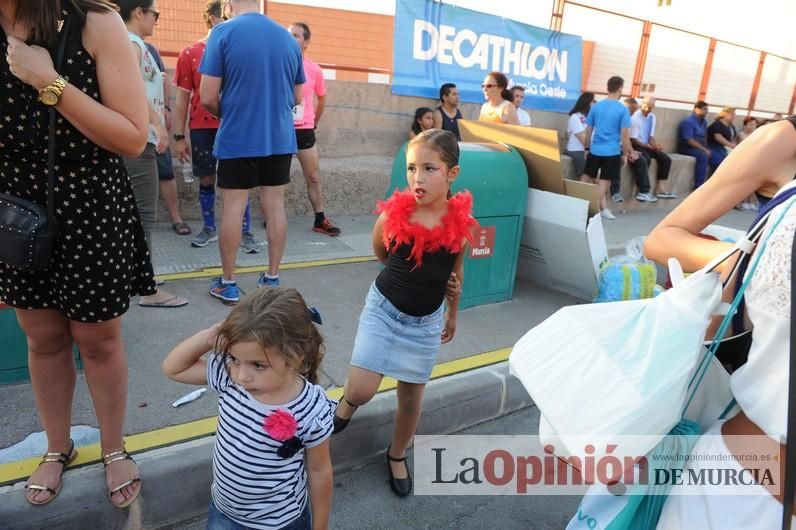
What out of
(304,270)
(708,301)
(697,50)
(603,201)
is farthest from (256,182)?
(697,50)

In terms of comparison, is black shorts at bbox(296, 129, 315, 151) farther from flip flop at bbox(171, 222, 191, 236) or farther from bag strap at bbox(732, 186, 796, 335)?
bag strap at bbox(732, 186, 796, 335)

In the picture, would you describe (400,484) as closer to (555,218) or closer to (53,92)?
(53,92)

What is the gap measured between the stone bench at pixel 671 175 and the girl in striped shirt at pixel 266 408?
8.03 metres

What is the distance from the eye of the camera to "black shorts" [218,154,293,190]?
3.75 meters

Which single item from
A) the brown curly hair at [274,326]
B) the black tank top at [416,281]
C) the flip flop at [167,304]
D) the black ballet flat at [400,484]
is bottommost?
the black ballet flat at [400,484]

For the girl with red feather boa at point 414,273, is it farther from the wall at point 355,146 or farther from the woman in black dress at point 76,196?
the wall at point 355,146

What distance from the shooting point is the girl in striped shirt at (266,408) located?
156cm

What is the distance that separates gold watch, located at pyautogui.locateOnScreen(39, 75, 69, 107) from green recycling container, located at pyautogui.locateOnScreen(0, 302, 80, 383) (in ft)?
4.76

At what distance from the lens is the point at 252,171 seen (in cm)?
380

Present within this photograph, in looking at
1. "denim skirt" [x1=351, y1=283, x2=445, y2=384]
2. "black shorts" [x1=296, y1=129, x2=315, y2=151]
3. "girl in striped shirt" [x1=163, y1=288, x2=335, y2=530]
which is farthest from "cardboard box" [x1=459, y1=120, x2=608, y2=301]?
"girl in striped shirt" [x1=163, y1=288, x2=335, y2=530]

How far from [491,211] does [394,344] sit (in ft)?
6.74

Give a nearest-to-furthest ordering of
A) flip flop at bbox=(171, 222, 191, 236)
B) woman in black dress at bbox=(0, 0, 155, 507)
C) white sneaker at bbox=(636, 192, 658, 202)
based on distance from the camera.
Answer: woman in black dress at bbox=(0, 0, 155, 507) → flip flop at bbox=(171, 222, 191, 236) → white sneaker at bbox=(636, 192, 658, 202)

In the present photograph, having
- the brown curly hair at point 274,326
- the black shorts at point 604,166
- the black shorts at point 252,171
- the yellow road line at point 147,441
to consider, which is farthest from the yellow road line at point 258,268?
the black shorts at point 604,166

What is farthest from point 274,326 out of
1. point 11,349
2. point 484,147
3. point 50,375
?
point 484,147
